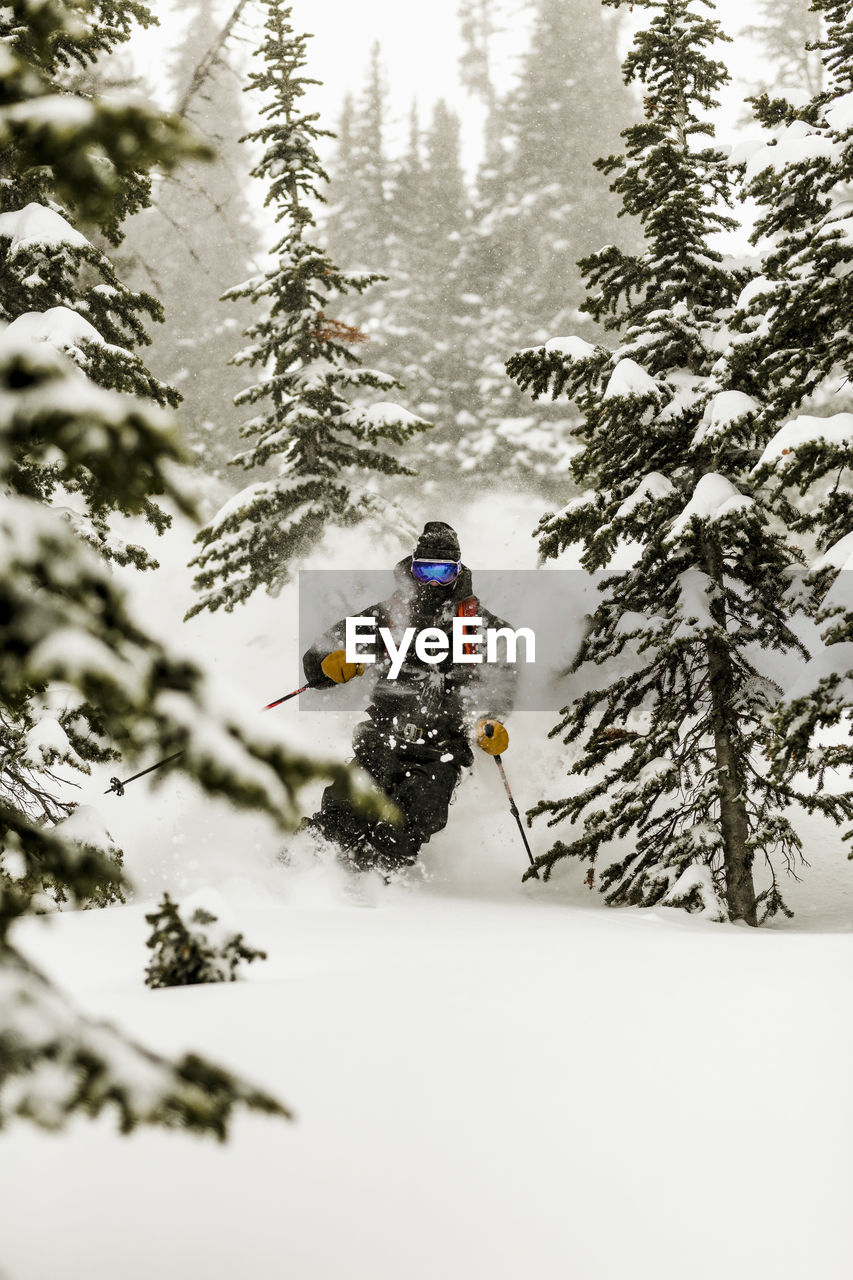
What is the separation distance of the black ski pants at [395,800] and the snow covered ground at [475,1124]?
10.8 feet

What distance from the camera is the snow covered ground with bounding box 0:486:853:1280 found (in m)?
2.49

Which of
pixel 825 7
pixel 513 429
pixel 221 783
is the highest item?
pixel 513 429

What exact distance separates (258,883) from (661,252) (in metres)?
6.46

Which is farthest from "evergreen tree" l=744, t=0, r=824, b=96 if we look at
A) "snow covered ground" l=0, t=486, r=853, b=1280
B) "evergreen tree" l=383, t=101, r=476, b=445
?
A: "snow covered ground" l=0, t=486, r=853, b=1280

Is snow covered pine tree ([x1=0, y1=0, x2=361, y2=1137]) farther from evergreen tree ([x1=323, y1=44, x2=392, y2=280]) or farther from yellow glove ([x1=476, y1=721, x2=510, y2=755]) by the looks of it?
evergreen tree ([x1=323, y1=44, x2=392, y2=280])

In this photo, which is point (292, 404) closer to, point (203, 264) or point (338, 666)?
point (338, 666)

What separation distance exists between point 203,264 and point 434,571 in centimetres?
2830

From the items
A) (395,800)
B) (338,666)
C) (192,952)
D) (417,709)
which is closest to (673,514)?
(417,709)

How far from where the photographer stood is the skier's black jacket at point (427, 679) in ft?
30.6

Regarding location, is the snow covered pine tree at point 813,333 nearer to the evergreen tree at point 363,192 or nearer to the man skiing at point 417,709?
the man skiing at point 417,709

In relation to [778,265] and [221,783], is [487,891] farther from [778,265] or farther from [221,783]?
[221,783]

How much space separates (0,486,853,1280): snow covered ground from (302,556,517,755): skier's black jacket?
148 inches

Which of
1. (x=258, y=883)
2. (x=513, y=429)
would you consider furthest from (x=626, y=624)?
(x=513, y=429)

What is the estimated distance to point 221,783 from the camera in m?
1.52
